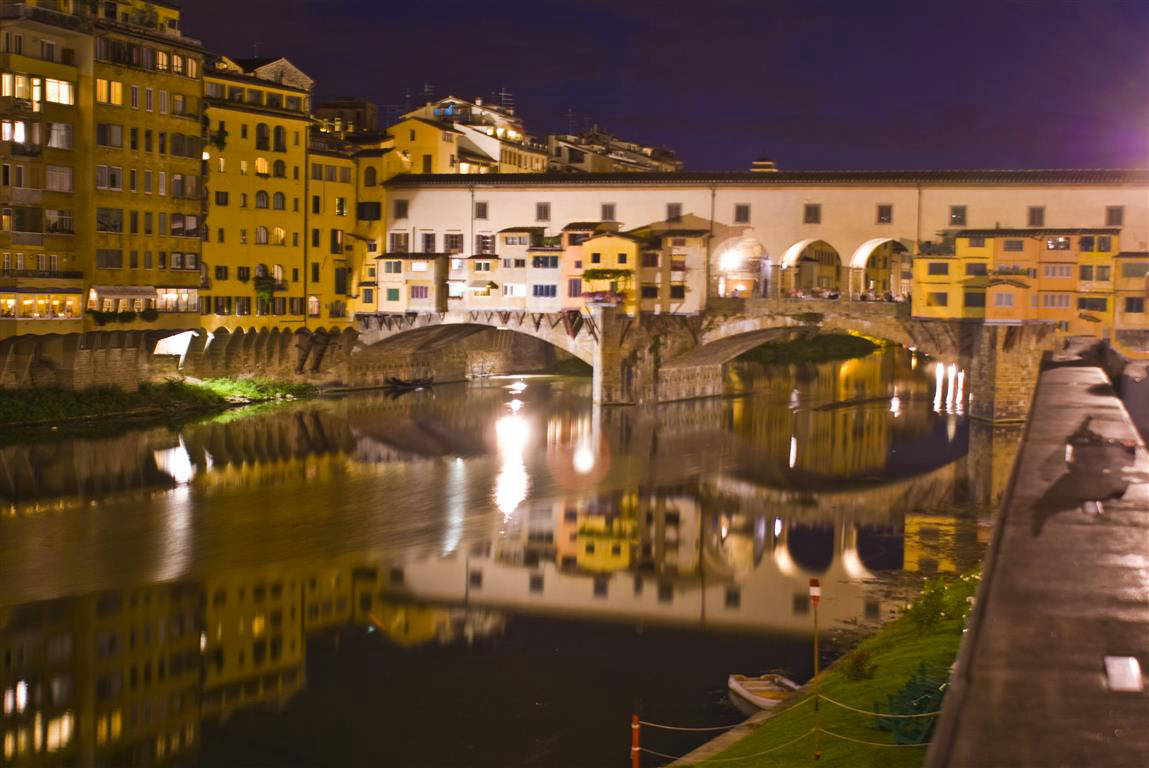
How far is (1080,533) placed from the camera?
7.48 meters

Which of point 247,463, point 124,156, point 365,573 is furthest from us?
point 124,156

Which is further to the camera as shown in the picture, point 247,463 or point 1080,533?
point 247,463

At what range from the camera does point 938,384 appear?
1967 inches

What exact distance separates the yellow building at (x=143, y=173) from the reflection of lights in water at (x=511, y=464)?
1060 cm

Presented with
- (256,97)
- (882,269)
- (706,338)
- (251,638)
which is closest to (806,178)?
(706,338)

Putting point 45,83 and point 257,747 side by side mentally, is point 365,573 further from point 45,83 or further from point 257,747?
point 45,83

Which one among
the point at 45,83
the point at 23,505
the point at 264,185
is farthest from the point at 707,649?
the point at 264,185

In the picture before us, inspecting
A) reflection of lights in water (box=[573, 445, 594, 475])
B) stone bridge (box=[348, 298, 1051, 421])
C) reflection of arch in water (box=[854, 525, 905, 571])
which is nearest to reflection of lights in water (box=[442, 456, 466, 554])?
reflection of lights in water (box=[573, 445, 594, 475])

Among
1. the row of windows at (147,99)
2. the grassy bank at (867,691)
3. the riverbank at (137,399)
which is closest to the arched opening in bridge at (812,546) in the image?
the grassy bank at (867,691)

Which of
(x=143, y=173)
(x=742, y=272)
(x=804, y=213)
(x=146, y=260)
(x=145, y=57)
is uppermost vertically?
(x=145, y=57)

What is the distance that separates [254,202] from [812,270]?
1162 inches

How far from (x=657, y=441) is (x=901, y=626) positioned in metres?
18.5

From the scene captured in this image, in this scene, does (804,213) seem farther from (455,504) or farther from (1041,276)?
(455,504)

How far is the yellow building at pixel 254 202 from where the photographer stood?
39.7 metres
